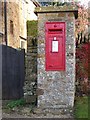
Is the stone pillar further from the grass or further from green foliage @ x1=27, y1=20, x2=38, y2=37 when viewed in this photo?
green foliage @ x1=27, y1=20, x2=38, y2=37

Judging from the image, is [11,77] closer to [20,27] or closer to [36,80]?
[36,80]

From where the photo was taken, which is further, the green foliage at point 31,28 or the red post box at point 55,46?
the green foliage at point 31,28

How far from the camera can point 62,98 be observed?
28.4 feet

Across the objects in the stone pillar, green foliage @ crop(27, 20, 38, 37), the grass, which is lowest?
the grass

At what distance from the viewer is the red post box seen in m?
8.61

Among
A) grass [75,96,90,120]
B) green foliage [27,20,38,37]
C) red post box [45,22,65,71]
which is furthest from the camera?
green foliage [27,20,38,37]

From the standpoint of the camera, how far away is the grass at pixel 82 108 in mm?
7630

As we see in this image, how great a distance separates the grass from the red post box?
978mm

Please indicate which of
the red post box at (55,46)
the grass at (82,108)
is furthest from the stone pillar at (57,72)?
the grass at (82,108)

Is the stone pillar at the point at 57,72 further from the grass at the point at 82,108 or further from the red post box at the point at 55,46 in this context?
the grass at the point at 82,108

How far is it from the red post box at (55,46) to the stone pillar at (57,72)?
8 centimetres

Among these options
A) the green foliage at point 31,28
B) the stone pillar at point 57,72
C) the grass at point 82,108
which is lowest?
the grass at point 82,108

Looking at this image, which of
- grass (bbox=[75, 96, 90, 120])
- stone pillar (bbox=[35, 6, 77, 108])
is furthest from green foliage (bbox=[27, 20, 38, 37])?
stone pillar (bbox=[35, 6, 77, 108])

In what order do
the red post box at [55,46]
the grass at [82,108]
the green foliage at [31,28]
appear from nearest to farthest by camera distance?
the grass at [82,108]
the red post box at [55,46]
the green foliage at [31,28]
